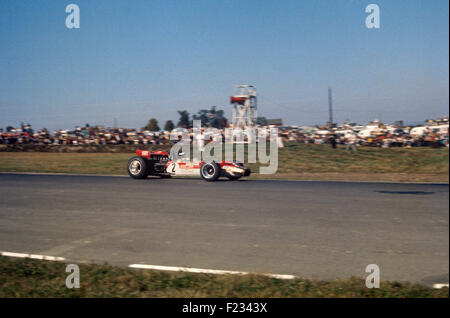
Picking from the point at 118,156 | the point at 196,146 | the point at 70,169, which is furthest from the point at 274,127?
the point at 70,169

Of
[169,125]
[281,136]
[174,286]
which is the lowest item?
[174,286]

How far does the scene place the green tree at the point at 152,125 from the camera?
10.4m

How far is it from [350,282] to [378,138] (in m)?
8.54

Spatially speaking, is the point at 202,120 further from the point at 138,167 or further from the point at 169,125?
the point at 138,167

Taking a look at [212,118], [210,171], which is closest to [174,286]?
[212,118]

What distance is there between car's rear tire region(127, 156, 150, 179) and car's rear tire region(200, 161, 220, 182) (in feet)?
5.81

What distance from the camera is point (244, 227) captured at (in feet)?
23.0

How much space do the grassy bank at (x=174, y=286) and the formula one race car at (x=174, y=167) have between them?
8691 millimetres

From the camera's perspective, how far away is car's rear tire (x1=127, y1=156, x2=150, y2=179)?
44.2 feet

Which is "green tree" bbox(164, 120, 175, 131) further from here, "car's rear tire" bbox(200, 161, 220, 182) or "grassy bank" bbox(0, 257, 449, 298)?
"grassy bank" bbox(0, 257, 449, 298)

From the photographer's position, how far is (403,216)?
25.2ft

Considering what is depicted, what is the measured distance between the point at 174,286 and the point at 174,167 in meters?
9.70

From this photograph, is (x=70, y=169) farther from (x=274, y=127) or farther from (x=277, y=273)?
(x=277, y=273)

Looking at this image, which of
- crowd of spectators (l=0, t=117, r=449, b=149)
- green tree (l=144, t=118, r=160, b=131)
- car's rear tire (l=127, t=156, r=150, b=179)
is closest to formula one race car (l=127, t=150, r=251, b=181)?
car's rear tire (l=127, t=156, r=150, b=179)
